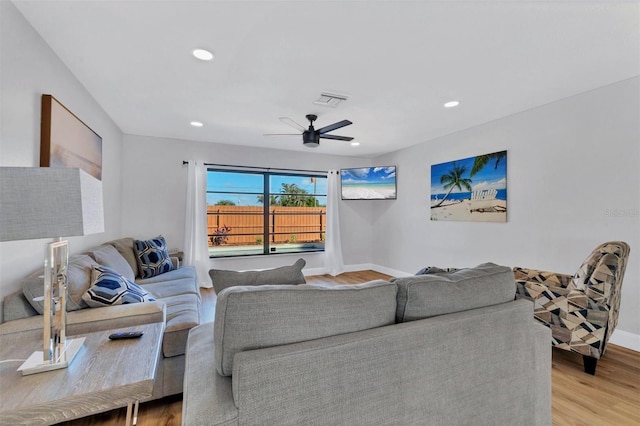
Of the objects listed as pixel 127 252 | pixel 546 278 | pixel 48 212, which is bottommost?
pixel 546 278

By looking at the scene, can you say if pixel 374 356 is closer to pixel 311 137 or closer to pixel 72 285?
pixel 72 285

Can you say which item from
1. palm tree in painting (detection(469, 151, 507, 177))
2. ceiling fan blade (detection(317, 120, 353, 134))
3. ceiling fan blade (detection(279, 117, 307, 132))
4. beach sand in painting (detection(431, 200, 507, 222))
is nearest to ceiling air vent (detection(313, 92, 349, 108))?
ceiling fan blade (detection(317, 120, 353, 134))

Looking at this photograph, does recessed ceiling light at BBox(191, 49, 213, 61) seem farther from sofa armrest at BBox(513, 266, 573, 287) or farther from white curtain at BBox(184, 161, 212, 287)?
sofa armrest at BBox(513, 266, 573, 287)

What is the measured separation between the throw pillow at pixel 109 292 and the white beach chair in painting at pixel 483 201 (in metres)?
3.84

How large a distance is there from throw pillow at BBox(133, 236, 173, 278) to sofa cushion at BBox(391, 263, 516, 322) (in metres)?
3.10

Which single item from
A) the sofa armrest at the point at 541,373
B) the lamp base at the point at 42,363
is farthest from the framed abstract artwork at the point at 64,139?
the sofa armrest at the point at 541,373

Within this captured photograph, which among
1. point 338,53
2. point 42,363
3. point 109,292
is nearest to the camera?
point 42,363

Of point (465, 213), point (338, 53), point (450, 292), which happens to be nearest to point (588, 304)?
point (450, 292)

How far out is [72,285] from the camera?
1731mm

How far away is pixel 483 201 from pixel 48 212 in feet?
13.7

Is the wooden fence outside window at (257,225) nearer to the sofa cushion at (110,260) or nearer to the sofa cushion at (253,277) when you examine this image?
the sofa cushion at (110,260)

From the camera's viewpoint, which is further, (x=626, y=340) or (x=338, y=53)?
(x=626, y=340)

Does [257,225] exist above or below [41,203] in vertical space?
below

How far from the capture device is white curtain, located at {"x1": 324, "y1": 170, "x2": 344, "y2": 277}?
221 inches
